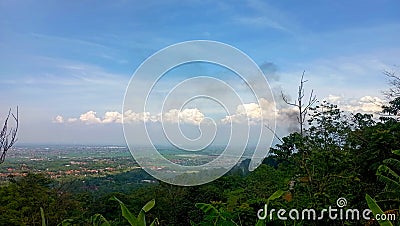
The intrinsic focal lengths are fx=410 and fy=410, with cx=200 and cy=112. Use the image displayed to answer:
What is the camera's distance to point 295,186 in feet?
14.1

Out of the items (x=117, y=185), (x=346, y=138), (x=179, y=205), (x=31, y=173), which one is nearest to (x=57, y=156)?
(x=31, y=173)

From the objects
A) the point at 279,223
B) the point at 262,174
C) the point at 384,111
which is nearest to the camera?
the point at 279,223

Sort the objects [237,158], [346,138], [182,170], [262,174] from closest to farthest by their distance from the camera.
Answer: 1. [237,158]
2. [182,170]
3. [346,138]
4. [262,174]

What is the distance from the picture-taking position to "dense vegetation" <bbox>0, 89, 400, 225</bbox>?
3777 mm

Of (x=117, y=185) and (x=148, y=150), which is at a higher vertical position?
(x=148, y=150)

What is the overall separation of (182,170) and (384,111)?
335 inches

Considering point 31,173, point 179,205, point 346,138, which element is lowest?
point 179,205

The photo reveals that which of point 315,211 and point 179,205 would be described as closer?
point 315,211

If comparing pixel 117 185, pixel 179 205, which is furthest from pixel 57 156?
pixel 179 205

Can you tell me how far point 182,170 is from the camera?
10.8 feet

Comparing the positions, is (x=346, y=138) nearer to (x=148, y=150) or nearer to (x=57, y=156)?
(x=148, y=150)

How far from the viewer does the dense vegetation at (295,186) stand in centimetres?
378

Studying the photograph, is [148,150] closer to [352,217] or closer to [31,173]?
[352,217]

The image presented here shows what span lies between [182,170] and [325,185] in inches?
59.0
